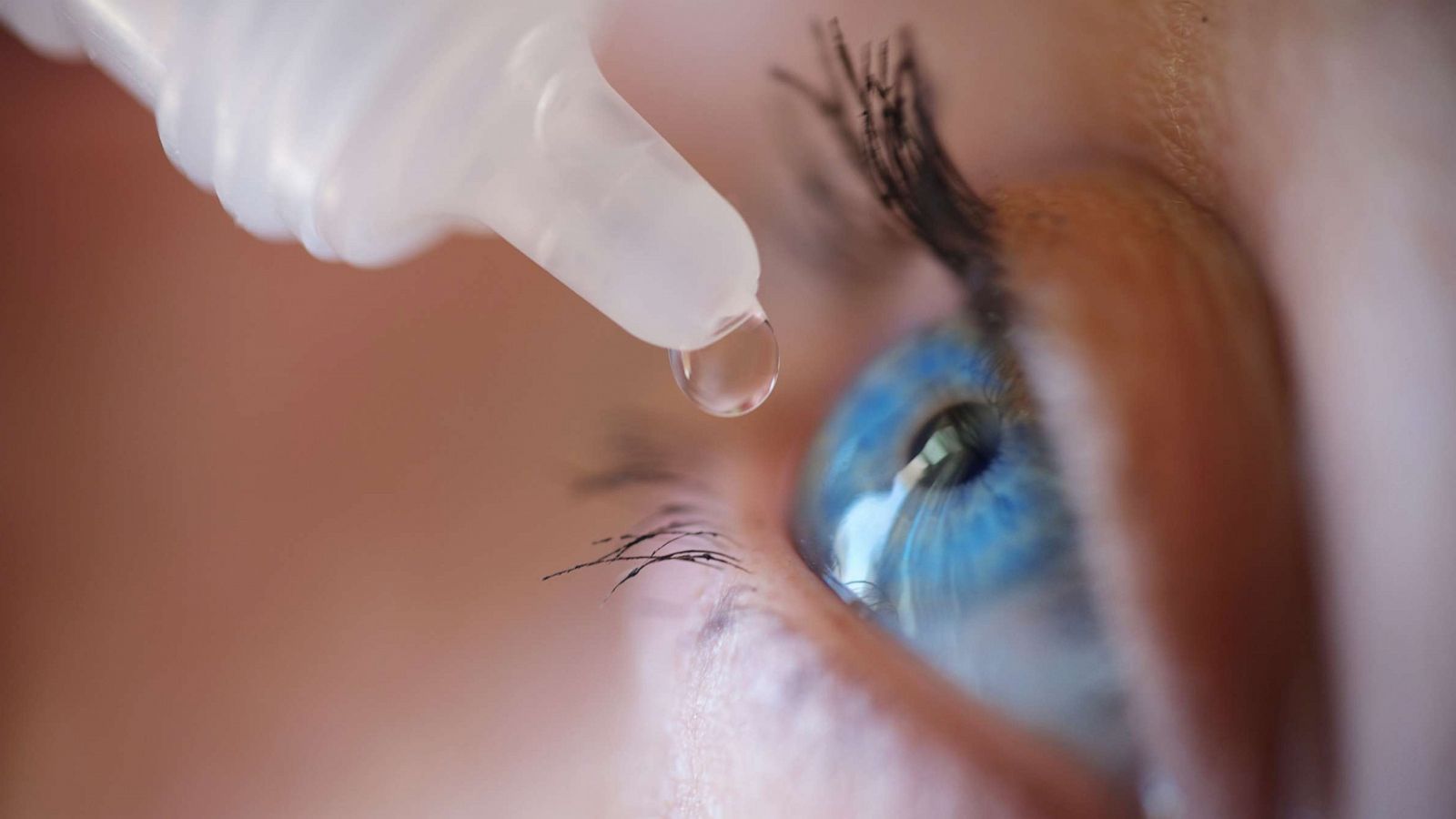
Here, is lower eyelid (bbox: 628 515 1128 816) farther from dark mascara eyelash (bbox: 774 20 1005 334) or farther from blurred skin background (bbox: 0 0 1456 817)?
dark mascara eyelash (bbox: 774 20 1005 334)

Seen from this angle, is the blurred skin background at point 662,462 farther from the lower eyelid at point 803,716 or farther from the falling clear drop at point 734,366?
the falling clear drop at point 734,366

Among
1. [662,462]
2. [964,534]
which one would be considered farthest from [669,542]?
[964,534]

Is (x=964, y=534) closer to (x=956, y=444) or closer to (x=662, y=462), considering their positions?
(x=956, y=444)

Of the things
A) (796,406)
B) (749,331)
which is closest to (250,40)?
(749,331)

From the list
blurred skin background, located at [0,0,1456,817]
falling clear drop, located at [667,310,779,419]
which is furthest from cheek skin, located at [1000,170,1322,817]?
falling clear drop, located at [667,310,779,419]

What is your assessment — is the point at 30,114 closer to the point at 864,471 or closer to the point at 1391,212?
the point at 864,471

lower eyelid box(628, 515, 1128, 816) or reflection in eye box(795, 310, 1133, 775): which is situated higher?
reflection in eye box(795, 310, 1133, 775)

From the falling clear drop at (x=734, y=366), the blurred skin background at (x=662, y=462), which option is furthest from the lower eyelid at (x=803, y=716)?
the falling clear drop at (x=734, y=366)
